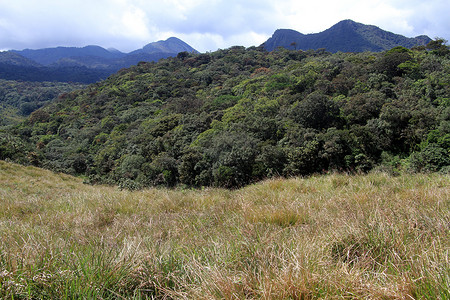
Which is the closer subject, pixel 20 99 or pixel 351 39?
pixel 20 99

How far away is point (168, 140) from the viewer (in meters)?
29.1

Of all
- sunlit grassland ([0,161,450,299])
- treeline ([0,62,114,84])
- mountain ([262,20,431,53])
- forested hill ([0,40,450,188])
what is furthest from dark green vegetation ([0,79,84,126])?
mountain ([262,20,431,53])

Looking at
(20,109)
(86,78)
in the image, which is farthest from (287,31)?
(20,109)

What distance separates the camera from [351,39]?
152625 mm

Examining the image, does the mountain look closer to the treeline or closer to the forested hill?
the forested hill

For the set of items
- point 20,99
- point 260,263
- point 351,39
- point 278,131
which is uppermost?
point 351,39

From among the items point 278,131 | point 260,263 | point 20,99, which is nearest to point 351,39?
point 278,131

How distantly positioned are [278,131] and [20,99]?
373 feet

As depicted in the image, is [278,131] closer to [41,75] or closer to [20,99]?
[20,99]

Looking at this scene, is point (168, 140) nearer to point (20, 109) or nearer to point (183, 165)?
point (183, 165)

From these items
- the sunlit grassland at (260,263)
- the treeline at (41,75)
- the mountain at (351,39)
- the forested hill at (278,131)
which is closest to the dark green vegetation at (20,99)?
the treeline at (41,75)

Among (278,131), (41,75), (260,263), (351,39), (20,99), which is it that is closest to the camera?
(260,263)

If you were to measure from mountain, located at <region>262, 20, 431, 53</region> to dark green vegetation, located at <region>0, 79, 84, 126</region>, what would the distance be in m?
108

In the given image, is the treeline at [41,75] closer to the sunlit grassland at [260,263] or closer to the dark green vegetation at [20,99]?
the dark green vegetation at [20,99]
